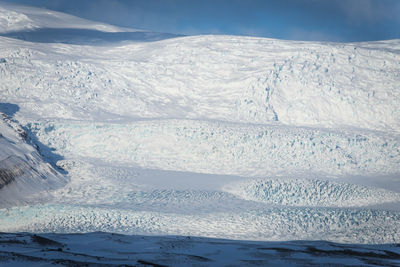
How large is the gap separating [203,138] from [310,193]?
528 centimetres

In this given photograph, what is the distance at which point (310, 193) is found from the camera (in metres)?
13.4

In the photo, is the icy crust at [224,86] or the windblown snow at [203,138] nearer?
the windblown snow at [203,138]

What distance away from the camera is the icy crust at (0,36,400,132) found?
19.3m

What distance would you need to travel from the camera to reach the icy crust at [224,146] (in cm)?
1625

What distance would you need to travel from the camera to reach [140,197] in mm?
12773

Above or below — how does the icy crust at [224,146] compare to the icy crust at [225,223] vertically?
above

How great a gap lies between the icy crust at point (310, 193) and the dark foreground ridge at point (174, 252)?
11.2ft

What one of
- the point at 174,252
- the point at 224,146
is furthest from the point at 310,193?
the point at 174,252

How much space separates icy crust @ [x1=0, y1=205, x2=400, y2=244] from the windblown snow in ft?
0.16

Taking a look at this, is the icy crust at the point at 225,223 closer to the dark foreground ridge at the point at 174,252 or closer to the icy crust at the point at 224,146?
the dark foreground ridge at the point at 174,252

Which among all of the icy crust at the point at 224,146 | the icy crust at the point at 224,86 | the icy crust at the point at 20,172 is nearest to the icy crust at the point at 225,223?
the icy crust at the point at 20,172

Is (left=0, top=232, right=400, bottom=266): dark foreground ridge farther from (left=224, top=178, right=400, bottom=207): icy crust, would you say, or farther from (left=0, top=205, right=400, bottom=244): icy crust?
(left=224, top=178, right=400, bottom=207): icy crust

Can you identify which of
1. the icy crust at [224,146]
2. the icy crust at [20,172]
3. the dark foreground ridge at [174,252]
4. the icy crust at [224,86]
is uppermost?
the icy crust at [224,86]

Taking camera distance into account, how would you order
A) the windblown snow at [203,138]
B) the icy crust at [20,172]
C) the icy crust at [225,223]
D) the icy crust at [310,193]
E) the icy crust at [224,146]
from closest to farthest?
the icy crust at [225,223], the windblown snow at [203,138], the icy crust at [20,172], the icy crust at [310,193], the icy crust at [224,146]
